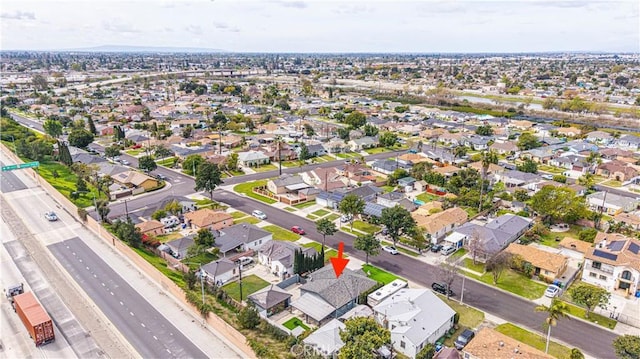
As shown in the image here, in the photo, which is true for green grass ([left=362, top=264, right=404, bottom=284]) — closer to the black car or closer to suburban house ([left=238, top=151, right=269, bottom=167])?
the black car

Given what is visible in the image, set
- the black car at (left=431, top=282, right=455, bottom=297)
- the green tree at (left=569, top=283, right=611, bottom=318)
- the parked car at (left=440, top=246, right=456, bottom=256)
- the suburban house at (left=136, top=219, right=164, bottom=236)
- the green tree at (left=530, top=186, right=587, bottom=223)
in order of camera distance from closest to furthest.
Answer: the green tree at (left=569, top=283, right=611, bottom=318) → the black car at (left=431, top=282, right=455, bottom=297) → the parked car at (left=440, top=246, right=456, bottom=256) → the suburban house at (left=136, top=219, right=164, bottom=236) → the green tree at (left=530, top=186, right=587, bottom=223)

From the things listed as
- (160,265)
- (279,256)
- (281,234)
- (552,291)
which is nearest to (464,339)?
Answer: (552,291)

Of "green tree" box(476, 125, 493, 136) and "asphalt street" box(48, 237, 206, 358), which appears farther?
"green tree" box(476, 125, 493, 136)

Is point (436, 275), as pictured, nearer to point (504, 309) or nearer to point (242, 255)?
point (504, 309)

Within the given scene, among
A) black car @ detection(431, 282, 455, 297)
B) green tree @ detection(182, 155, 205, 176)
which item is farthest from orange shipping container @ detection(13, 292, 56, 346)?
green tree @ detection(182, 155, 205, 176)

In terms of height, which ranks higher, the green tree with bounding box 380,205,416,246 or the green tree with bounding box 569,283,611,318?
the green tree with bounding box 380,205,416,246

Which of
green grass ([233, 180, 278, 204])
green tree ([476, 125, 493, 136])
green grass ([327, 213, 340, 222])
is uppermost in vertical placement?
green tree ([476, 125, 493, 136])
